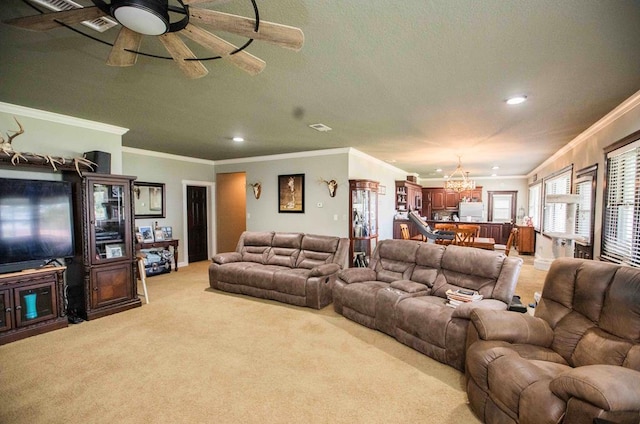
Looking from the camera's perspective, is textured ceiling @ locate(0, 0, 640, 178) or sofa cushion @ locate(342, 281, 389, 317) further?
sofa cushion @ locate(342, 281, 389, 317)

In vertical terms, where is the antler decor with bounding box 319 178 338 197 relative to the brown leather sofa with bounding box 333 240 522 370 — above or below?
above

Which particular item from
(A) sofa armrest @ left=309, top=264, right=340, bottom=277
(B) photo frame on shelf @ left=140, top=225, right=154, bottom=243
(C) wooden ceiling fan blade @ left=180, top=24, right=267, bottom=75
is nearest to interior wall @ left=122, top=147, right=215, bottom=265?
(B) photo frame on shelf @ left=140, top=225, right=154, bottom=243

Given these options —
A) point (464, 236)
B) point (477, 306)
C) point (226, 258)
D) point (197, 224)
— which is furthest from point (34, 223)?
point (464, 236)

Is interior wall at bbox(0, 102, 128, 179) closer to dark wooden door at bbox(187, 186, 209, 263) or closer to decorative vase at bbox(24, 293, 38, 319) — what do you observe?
decorative vase at bbox(24, 293, 38, 319)

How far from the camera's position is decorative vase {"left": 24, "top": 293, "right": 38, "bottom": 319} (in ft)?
10.9

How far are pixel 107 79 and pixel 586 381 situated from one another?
4090 mm

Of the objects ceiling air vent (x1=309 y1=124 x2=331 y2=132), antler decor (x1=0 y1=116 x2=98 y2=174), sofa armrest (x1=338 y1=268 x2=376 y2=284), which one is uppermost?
ceiling air vent (x1=309 y1=124 x2=331 y2=132)

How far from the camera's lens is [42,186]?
141 inches

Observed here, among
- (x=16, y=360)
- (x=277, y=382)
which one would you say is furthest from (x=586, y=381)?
(x=16, y=360)

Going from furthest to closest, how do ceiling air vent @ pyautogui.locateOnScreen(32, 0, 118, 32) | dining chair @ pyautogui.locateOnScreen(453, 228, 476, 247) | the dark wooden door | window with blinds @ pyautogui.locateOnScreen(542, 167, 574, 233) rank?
the dark wooden door < window with blinds @ pyautogui.locateOnScreen(542, 167, 574, 233) < dining chair @ pyautogui.locateOnScreen(453, 228, 476, 247) < ceiling air vent @ pyautogui.locateOnScreen(32, 0, 118, 32)

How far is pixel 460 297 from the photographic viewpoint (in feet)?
9.83

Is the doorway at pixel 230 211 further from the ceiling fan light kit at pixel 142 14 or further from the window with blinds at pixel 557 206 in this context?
the window with blinds at pixel 557 206

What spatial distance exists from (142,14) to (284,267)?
4.08m

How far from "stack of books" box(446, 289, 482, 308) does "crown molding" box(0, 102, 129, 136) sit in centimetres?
499
